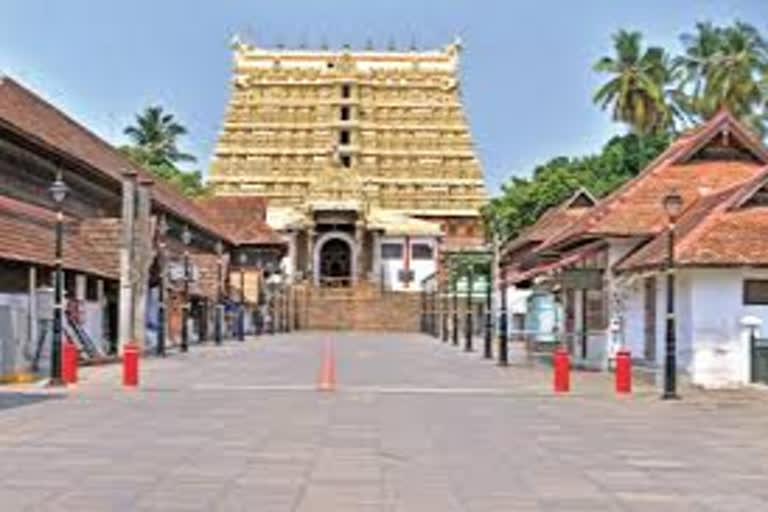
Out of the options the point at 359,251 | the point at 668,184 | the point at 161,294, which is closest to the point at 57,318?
the point at 668,184

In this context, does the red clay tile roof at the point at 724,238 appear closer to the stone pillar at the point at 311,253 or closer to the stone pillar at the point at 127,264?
the stone pillar at the point at 127,264

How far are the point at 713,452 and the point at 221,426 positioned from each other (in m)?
6.68

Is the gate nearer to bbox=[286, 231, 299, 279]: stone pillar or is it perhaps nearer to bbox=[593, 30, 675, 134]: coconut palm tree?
bbox=[593, 30, 675, 134]: coconut palm tree

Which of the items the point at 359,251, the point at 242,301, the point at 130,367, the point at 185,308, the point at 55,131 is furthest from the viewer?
the point at 359,251

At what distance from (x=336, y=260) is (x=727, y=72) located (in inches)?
1556

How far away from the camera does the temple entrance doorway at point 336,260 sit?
11619 cm

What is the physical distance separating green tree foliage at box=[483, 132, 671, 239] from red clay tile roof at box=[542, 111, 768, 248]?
4967 centimetres

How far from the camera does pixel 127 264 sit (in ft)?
160

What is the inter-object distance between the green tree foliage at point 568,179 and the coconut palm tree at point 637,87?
38.3 inches

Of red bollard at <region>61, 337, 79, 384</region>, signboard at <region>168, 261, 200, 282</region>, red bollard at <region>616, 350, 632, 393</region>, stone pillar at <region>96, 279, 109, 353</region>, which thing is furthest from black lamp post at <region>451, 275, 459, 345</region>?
red bollard at <region>61, 337, 79, 384</region>

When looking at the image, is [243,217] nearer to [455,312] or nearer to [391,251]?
[391,251]

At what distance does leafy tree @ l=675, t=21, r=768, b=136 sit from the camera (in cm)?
8450

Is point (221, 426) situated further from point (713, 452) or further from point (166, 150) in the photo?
point (166, 150)

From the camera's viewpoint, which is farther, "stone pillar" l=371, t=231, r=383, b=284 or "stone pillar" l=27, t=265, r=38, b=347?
"stone pillar" l=371, t=231, r=383, b=284
